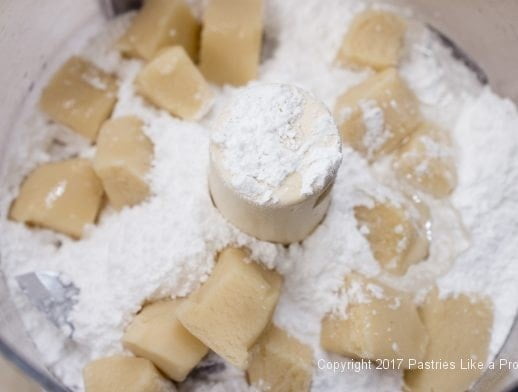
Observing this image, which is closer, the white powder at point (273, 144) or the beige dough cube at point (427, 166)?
Result: the white powder at point (273, 144)

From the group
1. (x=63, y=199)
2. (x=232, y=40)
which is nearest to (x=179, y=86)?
(x=232, y=40)

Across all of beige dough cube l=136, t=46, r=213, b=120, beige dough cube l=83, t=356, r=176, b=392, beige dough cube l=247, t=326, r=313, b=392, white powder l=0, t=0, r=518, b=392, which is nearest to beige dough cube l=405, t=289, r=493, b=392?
white powder l=0, t=0, r=518, b=392

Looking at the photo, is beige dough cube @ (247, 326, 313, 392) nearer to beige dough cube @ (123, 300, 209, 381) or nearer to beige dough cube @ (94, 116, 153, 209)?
beige dough cube @ (123, 300, 209, 381)

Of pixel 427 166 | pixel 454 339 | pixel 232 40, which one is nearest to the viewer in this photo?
pixel 454 339

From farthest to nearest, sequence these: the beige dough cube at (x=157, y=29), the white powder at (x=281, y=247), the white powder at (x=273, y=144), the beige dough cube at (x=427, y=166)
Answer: the beige dough cube at (x=157, y=29), the beige dough cube at (x=427, y=166), the white powder at (x=281, y=247), the white powder at (x=273, y=144)

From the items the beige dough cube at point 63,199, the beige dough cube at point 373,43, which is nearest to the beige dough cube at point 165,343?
the beige dough cube at point 63,199

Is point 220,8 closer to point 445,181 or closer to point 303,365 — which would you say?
point 445,181

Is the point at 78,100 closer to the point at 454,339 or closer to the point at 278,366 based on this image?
the point at 278,366

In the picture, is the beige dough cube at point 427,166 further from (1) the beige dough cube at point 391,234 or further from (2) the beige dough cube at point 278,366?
(2) the beige dough cube at point 278,366
